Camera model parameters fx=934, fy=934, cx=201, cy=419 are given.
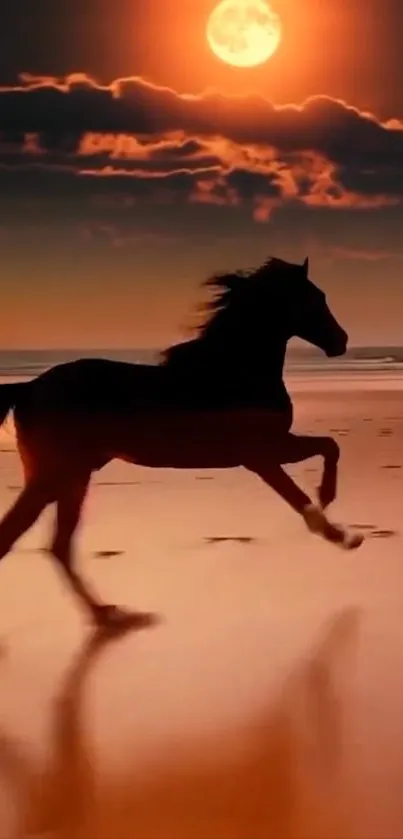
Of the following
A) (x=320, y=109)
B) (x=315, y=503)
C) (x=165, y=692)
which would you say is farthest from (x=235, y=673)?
(x=320, y=109)

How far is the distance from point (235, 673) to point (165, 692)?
3.5 inches

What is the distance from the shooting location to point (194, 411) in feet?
4.08

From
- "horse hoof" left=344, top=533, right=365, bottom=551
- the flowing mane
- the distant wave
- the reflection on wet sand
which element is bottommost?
the reflection on wet sand

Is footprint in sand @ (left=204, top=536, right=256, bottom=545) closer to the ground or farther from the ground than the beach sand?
farther from the ground

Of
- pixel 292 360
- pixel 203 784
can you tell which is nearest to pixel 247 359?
pixel 292 360

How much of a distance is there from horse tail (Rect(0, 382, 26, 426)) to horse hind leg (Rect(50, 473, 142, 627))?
0.39 ft

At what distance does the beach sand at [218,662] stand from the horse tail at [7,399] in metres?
0.03

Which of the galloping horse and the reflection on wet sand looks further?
the galloping horse

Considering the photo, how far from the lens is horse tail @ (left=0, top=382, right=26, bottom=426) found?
1.18 m

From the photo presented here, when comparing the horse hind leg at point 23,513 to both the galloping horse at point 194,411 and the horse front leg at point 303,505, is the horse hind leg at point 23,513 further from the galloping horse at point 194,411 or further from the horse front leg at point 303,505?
the horse front leg at point 303,505

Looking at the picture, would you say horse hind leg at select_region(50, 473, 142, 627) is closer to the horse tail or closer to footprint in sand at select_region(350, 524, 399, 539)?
the horse tail

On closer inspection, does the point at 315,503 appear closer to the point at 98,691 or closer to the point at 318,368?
the point at 318,368

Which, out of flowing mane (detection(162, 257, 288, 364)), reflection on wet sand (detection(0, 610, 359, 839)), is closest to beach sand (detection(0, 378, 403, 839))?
reflection on wet sand (detection(0, 610, 359, 839))

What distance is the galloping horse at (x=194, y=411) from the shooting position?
3.97 feet
